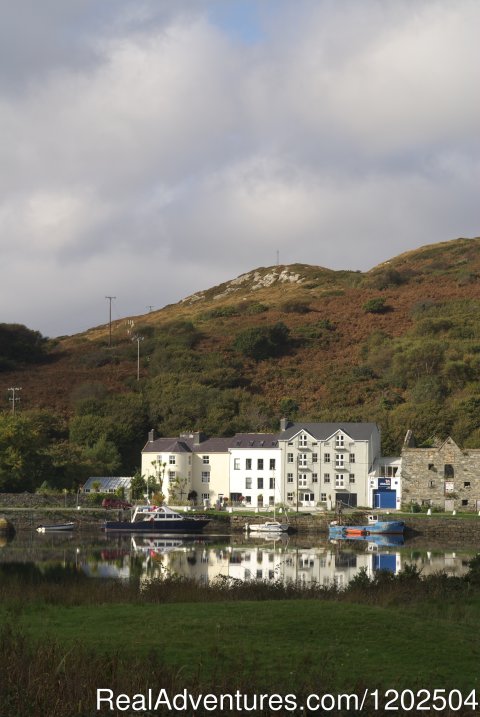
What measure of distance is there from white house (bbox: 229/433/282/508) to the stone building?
1262 centimetres

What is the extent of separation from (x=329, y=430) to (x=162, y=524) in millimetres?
20423

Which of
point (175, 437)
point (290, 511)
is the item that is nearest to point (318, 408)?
point (175, 437)

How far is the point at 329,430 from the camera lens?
8794 cm

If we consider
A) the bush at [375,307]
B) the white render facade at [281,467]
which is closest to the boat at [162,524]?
the white render facade at [281,467]

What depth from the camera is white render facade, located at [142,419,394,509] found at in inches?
3396

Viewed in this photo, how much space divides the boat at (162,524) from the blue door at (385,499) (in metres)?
16.9

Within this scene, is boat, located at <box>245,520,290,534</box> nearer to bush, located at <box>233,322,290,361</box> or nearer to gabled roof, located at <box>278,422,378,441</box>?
gabled roof, located at <box>278,422,378,441</box>

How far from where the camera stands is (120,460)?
96.6 metres

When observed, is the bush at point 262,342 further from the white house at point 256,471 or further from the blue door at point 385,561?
the blue door at point 385,561

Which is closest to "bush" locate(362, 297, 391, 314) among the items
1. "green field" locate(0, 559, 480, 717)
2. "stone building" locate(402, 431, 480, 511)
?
"stone building" locate(402, 431, 480, 511)

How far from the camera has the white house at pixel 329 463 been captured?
283ft

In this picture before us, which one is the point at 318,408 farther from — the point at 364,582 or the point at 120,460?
the point at 364,582

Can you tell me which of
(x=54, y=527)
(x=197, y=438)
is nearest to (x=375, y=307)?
(x=197, y=438)

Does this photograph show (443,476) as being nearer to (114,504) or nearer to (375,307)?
(114,504)
